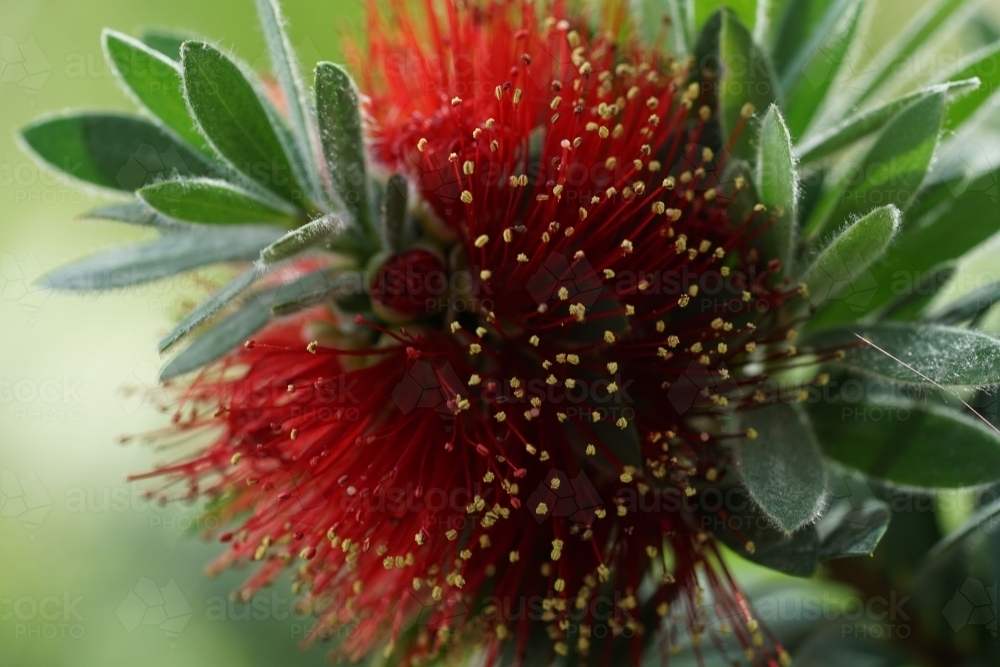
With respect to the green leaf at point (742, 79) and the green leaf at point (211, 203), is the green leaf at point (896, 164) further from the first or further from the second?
the green leaf at point (211, 203)

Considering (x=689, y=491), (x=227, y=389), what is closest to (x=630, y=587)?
(x=689, y=491)

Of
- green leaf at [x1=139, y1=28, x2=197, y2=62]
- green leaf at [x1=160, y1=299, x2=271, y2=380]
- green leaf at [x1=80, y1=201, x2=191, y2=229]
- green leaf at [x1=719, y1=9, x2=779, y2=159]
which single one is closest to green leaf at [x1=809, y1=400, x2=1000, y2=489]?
green leaf at [x1=719, y1=9, x2=779, y2=159]

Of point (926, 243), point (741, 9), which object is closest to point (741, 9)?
point (741, 9)

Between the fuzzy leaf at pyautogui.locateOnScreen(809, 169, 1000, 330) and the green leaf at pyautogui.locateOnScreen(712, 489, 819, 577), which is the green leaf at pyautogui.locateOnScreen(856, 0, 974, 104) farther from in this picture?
the green leaf at pyautogui.locateOnScreen(712, 489, 819, 577)

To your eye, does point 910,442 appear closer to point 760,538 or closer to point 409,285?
point 760,538

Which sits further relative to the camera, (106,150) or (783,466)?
(106,150)
